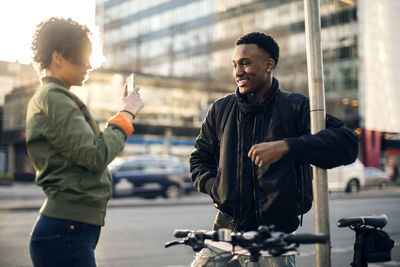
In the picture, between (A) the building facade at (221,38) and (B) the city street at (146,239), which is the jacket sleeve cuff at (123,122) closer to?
(B) the city street at (146,239)

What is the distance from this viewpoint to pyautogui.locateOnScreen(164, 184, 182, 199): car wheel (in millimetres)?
18812

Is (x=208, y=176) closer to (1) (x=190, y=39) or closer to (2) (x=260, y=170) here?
(2) (x=260, y=170)

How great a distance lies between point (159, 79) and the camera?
35.2 metres

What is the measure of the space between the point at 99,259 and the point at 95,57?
5.43m

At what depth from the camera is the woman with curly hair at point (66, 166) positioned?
1.88 m

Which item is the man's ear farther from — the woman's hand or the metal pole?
the woman's hand

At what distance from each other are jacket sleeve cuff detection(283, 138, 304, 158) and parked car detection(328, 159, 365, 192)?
68.8 feet

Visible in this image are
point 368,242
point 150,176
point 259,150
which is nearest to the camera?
point 259,150

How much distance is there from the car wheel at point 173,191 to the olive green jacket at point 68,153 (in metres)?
17.0

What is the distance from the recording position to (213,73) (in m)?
46.6

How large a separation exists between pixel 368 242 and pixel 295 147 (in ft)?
3.37

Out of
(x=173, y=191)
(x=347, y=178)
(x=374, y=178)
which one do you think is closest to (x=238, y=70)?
(x=173, y=191)

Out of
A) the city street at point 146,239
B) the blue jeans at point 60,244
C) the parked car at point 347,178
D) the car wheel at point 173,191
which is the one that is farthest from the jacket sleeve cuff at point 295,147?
the parked car at point 347,178

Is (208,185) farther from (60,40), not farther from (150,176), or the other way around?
(150,176)
